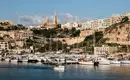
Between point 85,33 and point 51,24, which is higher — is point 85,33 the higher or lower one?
the lower one

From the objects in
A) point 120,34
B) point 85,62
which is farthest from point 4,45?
point 85,62

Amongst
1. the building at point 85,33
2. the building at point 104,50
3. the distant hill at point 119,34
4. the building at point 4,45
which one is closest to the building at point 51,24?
the building at point 85,33

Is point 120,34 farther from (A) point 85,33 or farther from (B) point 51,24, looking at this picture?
(B) point 51,24

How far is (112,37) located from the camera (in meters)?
130

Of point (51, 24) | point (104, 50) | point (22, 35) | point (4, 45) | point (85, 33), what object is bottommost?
point (104, 50)

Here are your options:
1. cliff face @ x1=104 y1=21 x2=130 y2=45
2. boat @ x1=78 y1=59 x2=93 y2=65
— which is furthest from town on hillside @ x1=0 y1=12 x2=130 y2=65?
boat @ x1=78 y1=59 x2=93 y2=65

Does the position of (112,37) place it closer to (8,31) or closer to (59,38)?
(59,38)

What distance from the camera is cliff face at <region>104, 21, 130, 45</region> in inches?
4978

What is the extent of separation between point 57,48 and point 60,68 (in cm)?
5075

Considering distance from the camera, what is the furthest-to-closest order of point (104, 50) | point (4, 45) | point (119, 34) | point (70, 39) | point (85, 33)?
point (85, 33), point (70, 39), point (4, 45), point (119, 34), point (104, 50)

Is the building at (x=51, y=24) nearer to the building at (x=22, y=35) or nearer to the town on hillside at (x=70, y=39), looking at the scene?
the town on hillside at (x=70, y=39)

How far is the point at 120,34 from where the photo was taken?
129m

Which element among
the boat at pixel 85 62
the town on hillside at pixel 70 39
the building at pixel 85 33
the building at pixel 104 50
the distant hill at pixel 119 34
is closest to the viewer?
the boat at pixel 85 62

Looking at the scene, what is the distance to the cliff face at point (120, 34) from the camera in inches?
4978
